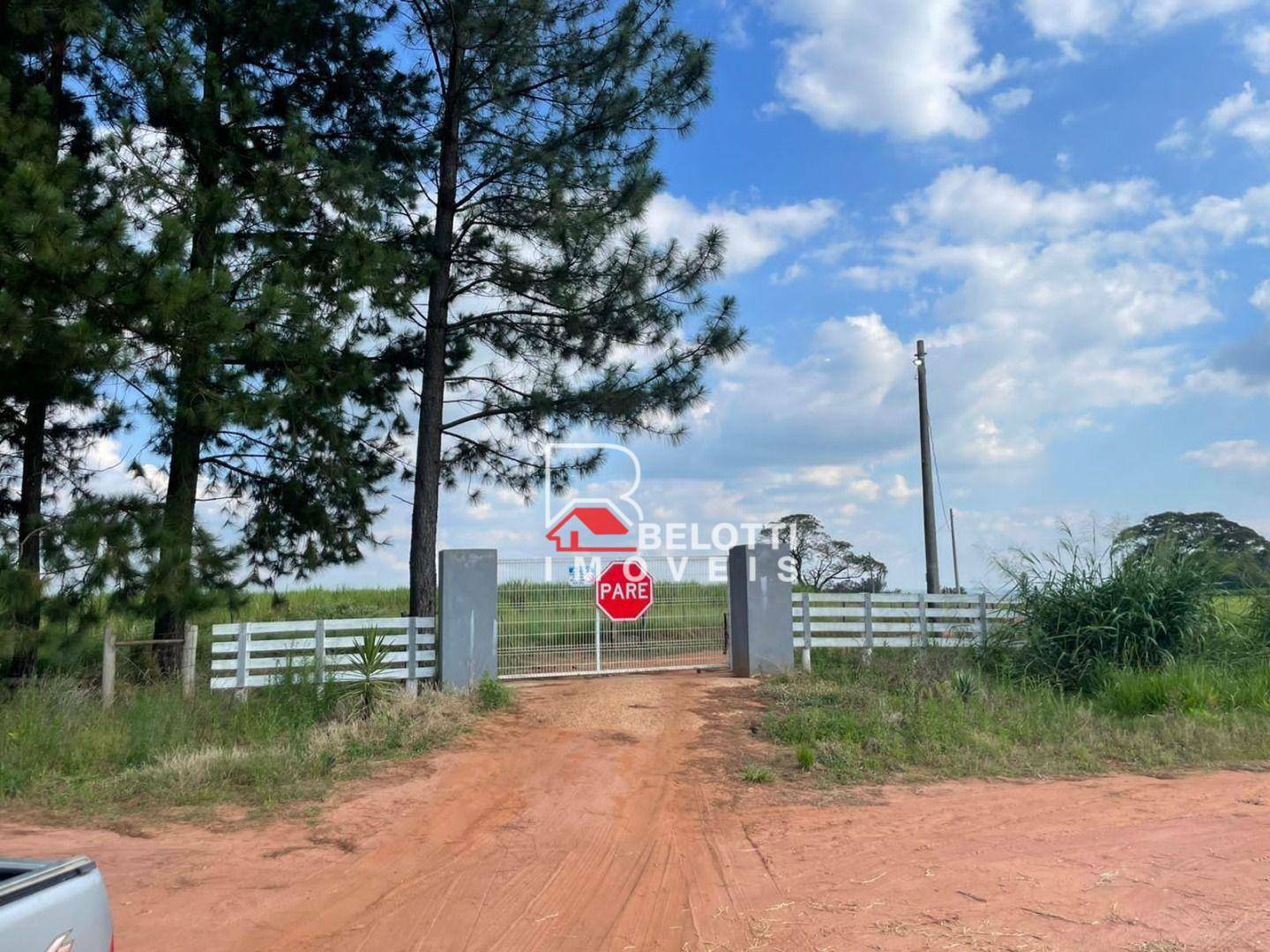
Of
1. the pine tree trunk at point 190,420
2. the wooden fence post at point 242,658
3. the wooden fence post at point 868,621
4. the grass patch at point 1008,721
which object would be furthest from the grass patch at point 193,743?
the wooden fence post at point 868,621

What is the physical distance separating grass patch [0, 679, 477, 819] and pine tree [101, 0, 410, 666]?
1.42 m

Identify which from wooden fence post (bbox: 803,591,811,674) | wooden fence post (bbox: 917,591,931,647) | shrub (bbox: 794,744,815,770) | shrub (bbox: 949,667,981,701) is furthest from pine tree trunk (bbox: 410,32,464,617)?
wooden fence post (bbox: 917,591,931,647)

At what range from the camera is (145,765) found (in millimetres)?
8570

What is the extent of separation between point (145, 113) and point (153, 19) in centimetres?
169

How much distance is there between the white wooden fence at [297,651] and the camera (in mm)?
11547

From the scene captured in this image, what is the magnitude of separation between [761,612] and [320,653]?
615cm

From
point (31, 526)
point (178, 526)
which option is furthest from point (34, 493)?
point (178, 526)

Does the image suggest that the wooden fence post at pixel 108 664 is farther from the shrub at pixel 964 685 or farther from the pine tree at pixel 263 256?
the shrub at pixel 964 685

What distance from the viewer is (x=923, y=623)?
1513cm

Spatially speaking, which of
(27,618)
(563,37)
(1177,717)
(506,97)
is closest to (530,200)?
(506,97)

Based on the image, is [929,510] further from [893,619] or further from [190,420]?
[190,420]

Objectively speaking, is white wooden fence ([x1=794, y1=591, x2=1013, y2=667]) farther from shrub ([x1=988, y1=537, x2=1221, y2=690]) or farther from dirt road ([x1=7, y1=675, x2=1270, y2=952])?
dirt road ([x1=7, y1=675, x2=1270, y2=952])

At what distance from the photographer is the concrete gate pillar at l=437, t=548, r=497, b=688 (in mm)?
12109

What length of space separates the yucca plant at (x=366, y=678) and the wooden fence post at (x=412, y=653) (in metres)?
0.52
